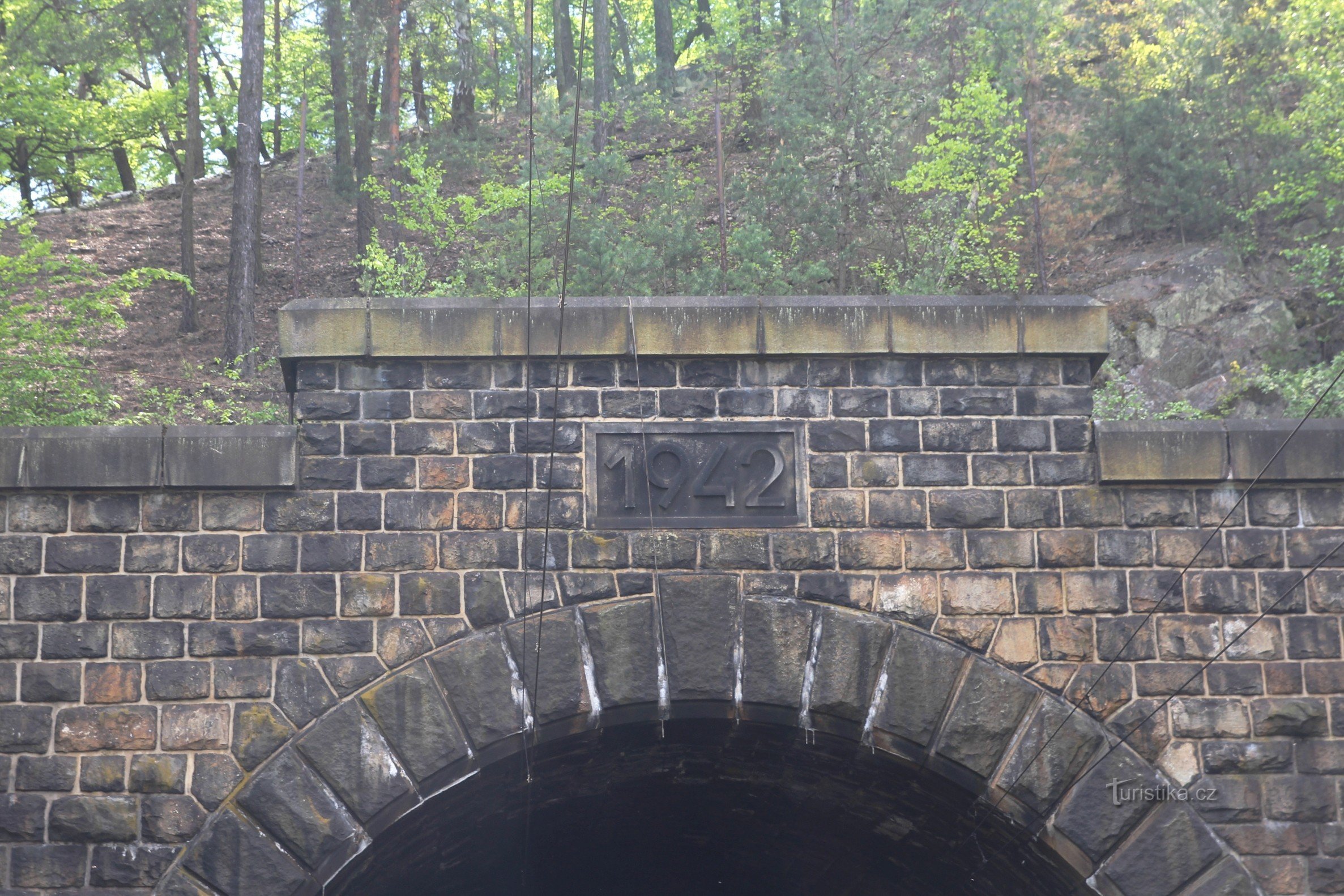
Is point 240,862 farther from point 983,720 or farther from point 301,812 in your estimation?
point 983,720

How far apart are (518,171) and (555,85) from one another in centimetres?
1502

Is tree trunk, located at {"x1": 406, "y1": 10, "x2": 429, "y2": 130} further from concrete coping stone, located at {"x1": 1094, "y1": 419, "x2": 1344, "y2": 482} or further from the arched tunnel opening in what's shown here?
concrete coping stone, located at {"x1": 1094, "y1": 419, "x2": 1344, "y2": 482}

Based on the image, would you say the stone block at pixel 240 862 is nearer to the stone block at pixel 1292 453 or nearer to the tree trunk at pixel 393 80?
the stone block at pixel 1292 453

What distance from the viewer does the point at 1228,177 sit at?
16484mm

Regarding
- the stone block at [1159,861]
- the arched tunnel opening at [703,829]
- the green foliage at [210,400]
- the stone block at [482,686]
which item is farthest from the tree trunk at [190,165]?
the stone block at [1159,861]

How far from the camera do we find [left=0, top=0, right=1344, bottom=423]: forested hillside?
13.6 metres

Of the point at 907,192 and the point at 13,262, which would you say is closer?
the point at 13,262

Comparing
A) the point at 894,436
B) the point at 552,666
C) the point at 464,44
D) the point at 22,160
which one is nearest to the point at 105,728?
the point at 552,666

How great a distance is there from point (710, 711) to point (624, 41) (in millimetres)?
26517

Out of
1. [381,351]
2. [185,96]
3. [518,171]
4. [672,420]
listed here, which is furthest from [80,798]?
[185,96]

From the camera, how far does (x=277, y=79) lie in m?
25.4

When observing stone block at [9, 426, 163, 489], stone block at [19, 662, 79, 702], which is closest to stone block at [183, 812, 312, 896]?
stone block at [19, 662, 79, 702]

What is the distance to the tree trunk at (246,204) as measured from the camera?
17234mm

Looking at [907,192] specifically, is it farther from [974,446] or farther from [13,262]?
[13,262]
